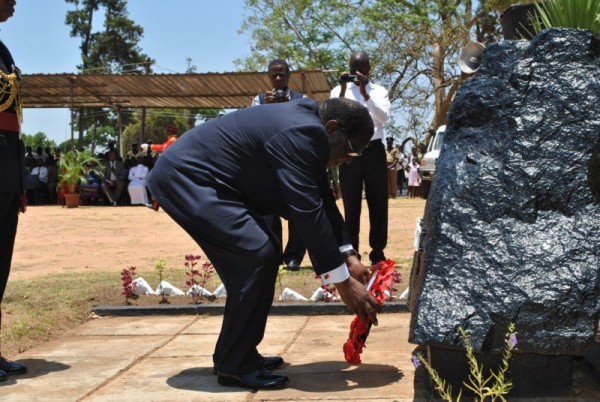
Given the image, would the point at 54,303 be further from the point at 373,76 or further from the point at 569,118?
the point at 373,76

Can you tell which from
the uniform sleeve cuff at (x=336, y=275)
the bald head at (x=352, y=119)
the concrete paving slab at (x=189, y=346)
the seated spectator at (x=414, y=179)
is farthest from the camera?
the seated spectator at (x=414, y=179)

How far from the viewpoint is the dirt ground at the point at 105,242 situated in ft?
29.9

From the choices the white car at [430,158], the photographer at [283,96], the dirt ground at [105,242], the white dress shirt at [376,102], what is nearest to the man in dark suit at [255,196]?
the photographer at [283,96]

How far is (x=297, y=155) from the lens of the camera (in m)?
3.71

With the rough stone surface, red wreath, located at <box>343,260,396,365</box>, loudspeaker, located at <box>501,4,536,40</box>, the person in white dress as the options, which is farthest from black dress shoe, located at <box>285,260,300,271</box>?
the person in white dress

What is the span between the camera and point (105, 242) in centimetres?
1183

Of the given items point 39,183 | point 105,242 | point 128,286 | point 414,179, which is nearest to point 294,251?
point 128,286

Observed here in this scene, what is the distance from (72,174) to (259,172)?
18028mm

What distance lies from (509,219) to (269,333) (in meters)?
2.21

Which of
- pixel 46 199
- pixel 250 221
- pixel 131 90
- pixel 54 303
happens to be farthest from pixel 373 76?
pixel 250 221

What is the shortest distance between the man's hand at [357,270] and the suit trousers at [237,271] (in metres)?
0.35

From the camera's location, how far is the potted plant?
69.5 feet

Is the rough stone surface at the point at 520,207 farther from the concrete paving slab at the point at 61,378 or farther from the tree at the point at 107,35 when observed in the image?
the tree at the point at 107,35

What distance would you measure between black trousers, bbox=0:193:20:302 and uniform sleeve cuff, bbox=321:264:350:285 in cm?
177
